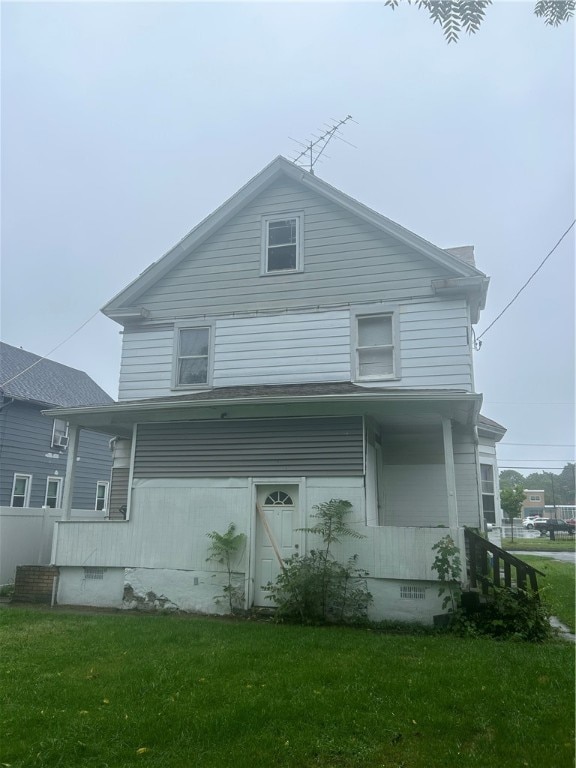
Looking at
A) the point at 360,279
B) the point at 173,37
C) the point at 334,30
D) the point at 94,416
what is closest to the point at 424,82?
the point at 334,30

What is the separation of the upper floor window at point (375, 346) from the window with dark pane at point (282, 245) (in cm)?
212

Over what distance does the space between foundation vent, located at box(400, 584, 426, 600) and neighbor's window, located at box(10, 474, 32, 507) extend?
15.8 metres

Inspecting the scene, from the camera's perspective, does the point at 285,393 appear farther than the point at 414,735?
Yes

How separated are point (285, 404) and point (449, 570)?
12.1 feet

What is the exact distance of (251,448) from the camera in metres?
10.9

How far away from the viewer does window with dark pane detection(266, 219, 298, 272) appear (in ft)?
43.4

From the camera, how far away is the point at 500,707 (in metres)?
5.08

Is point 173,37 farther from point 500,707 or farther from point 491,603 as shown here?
point 491,603

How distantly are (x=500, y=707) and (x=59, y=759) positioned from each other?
3510 millimetres

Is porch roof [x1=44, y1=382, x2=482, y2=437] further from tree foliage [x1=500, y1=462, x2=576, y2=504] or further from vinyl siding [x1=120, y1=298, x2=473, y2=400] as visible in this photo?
tree foliage [x1=500, y1=462, x2=576, y2=504]

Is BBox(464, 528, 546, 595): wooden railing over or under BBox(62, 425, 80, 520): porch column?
under

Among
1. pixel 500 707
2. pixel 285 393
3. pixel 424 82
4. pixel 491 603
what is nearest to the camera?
pixel 500 707

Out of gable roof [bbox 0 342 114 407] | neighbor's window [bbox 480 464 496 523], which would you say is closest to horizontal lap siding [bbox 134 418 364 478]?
neighbor's window [bbox 480 464 496 523]

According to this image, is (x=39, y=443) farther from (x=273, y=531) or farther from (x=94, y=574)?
(x=273, y=531)
